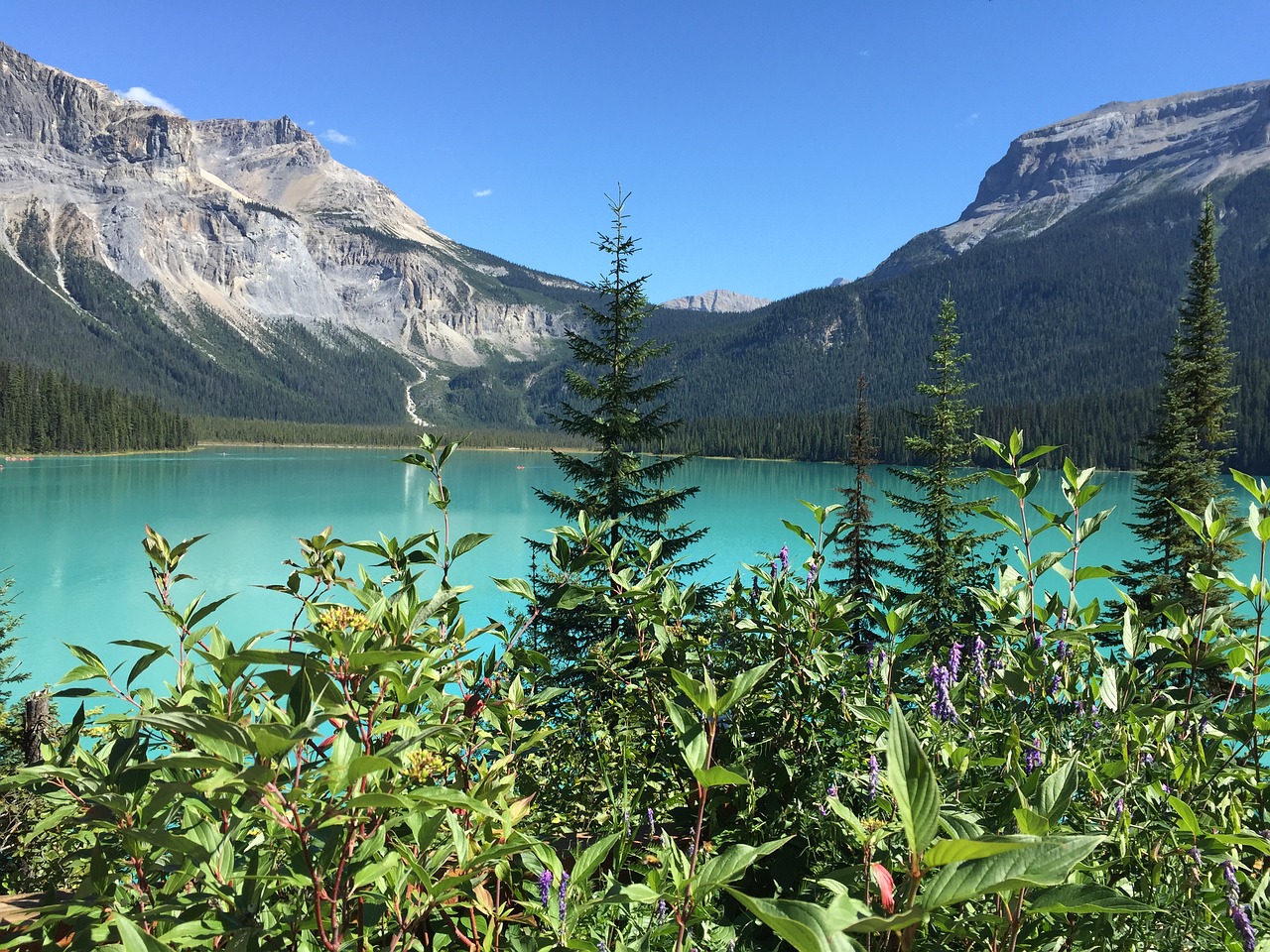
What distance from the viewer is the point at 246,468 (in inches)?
3174

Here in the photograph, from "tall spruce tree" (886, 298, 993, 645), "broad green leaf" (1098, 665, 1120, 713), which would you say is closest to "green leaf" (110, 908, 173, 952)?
"broad green leaf" (1098, 665, 1120, 713)

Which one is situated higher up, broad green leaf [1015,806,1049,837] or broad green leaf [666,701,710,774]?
broad green leaf [1015,806,1049,837]

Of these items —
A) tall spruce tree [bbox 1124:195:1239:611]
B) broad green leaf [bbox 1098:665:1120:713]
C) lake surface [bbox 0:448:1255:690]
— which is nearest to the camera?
broad green leaf [bbox 1098:665:1120:713]

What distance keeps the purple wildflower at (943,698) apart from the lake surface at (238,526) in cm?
304

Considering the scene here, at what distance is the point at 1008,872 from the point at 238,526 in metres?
46.0

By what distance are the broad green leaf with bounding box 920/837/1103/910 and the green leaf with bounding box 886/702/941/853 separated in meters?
0.04

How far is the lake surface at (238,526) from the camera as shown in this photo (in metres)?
21.9

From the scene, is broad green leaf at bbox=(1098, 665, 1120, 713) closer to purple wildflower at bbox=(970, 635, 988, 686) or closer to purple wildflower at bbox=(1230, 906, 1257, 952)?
purple wildflower at bbox=(970, 635, 988, 686)

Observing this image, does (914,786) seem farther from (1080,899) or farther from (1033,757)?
(1033,757)

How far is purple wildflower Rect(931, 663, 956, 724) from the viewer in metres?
1.69

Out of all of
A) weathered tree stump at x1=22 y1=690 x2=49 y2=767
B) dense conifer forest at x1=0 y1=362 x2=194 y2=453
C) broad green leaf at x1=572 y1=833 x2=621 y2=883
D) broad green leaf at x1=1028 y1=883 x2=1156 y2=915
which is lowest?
weathered tree stump at x1=22 y1=690 x2=49 y2=767

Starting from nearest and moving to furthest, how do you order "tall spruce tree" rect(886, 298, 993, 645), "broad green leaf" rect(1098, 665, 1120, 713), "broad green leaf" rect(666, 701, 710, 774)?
"broad green leaf" rect(666, 701, 710, 774) → "broad green leaf" rect(1098, 665, 1120, 713) → "tall spruce tree" rect(886, 298, 993, 645)

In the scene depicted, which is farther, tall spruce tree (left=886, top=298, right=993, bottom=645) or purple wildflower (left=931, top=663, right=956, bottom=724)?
tall spruce tree (left=886, top=298, right=993, bottom=645)

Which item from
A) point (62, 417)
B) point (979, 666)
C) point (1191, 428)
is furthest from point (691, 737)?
point (62, 417)
